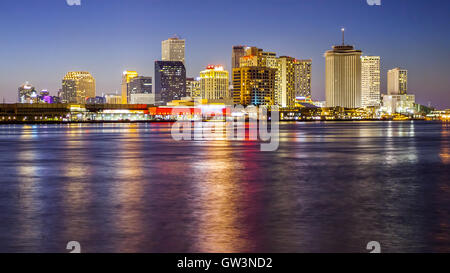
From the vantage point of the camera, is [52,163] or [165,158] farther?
[165,158]

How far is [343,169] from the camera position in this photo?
30453mm

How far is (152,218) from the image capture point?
15758mm

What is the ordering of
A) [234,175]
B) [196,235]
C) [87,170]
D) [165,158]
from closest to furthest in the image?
[196,235]
[234,175]
[87,170]
[165,158]

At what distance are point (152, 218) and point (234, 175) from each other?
38.8 ft

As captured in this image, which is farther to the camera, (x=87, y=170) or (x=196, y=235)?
(x=87, y=170)

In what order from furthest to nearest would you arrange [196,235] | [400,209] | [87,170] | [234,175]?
[87,170] → [234,175] → [400,209] → [196,235]

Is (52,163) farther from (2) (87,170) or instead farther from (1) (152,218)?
(1) (152,218)

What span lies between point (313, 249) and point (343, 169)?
19171mm

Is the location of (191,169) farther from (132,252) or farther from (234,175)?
(132,252)

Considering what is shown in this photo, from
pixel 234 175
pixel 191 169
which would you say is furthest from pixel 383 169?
pixel 191 169

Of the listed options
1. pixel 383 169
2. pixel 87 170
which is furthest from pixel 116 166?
pixel 383 169
